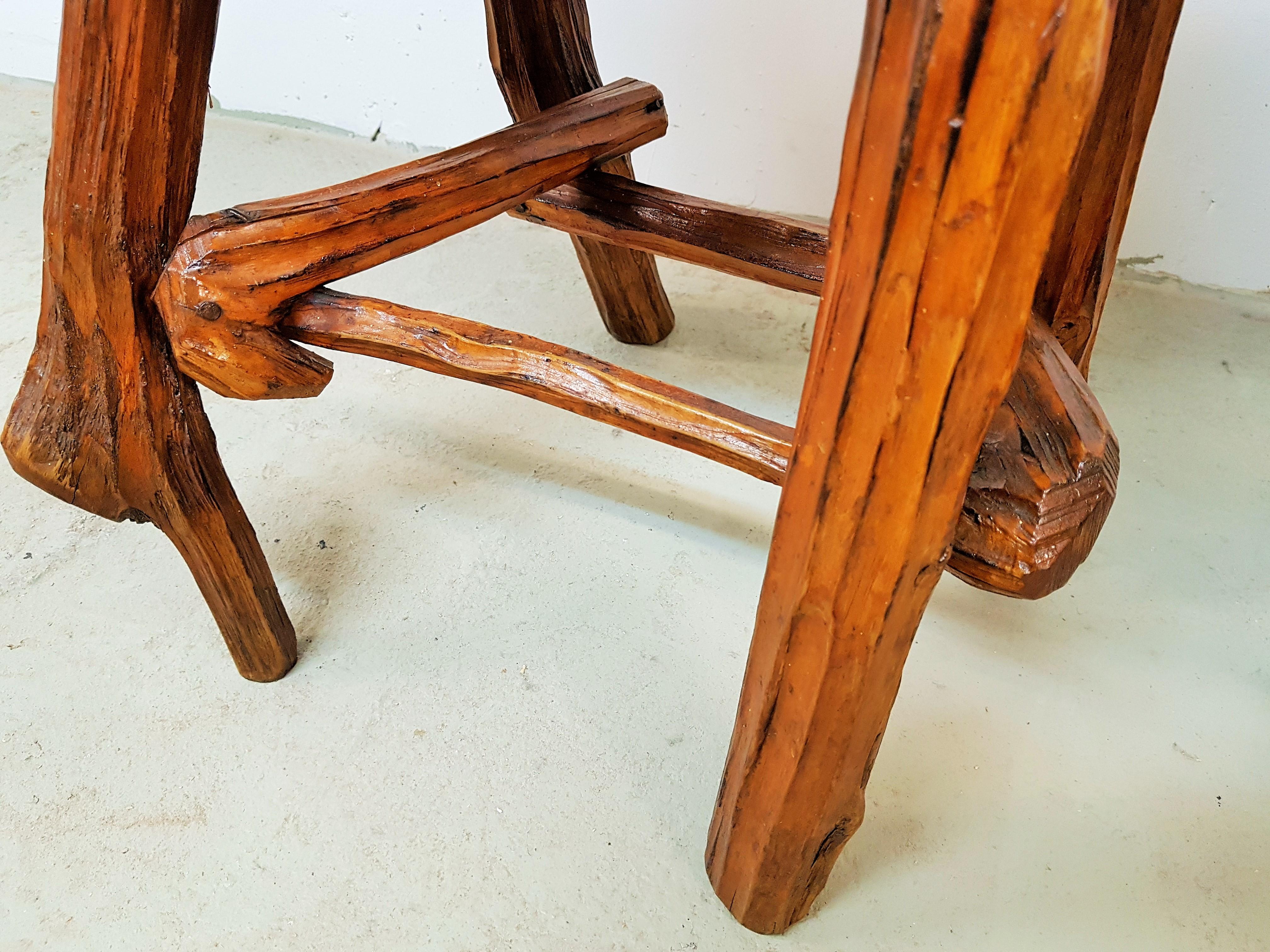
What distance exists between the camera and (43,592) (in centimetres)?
120

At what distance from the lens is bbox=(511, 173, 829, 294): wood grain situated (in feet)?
3.64

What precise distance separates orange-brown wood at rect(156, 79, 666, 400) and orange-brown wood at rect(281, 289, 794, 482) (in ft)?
0.11

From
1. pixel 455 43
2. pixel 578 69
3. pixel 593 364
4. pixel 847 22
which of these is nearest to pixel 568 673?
pixel 593 364

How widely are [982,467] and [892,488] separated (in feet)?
0.48

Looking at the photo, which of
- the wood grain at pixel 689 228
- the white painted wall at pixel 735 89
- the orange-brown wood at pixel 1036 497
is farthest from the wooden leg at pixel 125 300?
the white painted wall at pixel 735 89

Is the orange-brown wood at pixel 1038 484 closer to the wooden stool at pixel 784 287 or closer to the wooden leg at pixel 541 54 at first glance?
the wooden stool at pixel 784 287

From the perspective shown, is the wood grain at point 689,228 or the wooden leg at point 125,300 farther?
the wood grain at point 689,228

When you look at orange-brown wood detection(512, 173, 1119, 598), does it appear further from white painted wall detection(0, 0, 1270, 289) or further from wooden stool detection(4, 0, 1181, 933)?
white painted wall detection(0, 0, 1270, 289)

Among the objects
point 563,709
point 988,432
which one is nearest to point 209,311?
point 563,709

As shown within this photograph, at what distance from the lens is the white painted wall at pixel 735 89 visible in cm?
160

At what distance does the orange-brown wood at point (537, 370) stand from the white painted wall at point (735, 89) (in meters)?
→ 1.05

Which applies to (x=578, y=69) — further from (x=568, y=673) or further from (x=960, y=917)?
(x=960, y=917)

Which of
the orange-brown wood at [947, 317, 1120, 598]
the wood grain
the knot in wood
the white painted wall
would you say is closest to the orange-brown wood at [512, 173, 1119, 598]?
the orange-brown wood at [947, 317, 1120, 598]

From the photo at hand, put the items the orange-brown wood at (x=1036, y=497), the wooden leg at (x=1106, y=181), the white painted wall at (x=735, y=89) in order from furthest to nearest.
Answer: the white painted wall at (x=735, y=89)
the wooden leg at (x=1106, y=181)
the orange-brown wood at (x=1036, y=497)
